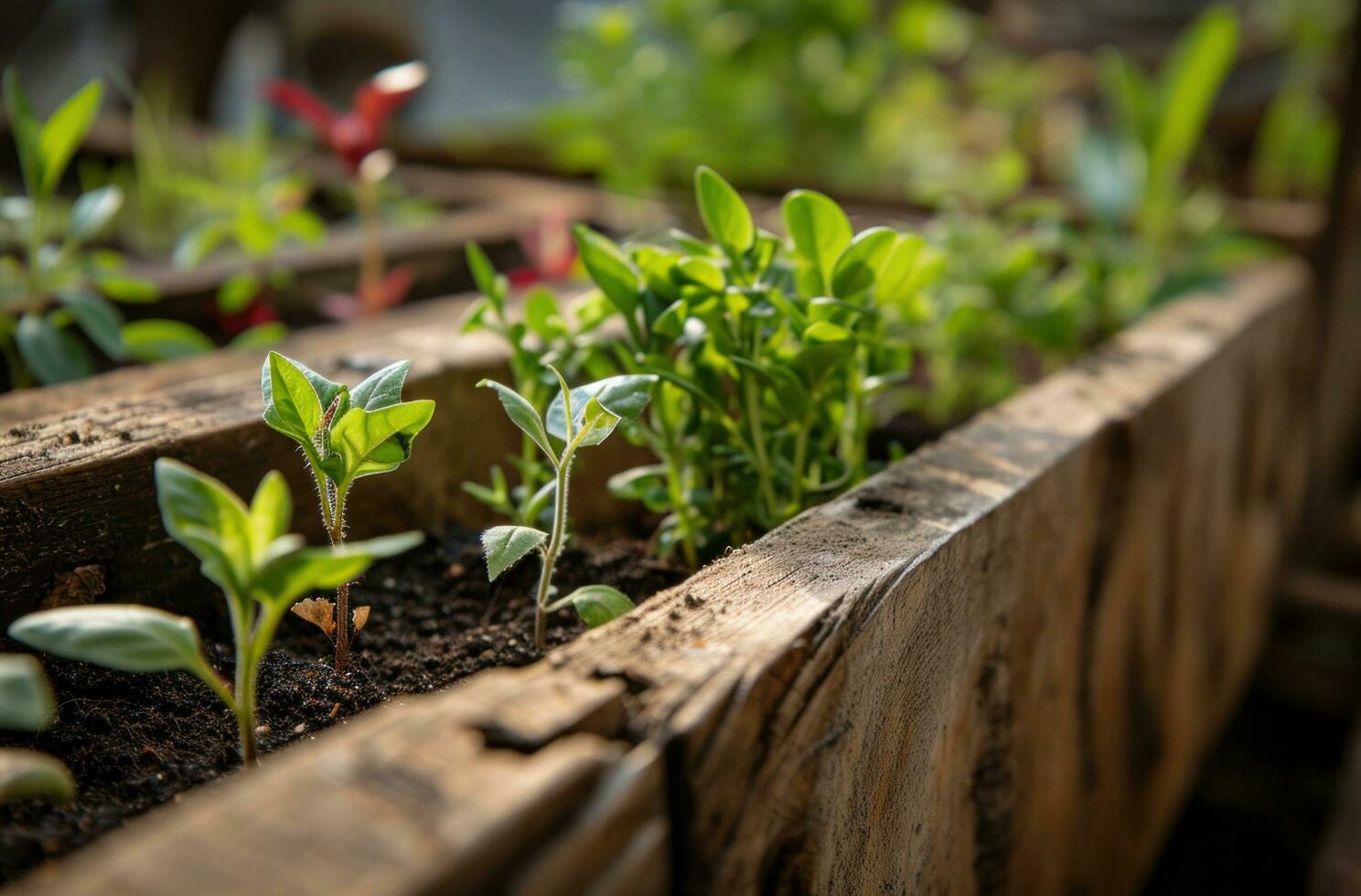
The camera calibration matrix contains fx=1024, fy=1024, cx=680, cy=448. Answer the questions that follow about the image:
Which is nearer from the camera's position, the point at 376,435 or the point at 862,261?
the point at 376,435

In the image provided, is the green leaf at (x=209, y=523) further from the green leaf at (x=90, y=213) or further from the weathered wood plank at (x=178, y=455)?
the green leaf at (x=90, y=213)

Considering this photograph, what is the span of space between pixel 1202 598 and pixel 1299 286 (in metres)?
0.61

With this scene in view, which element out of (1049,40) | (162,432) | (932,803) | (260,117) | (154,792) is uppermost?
(1049,40)

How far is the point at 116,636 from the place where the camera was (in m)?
0.43

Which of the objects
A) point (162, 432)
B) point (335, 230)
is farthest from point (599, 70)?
point (162, 432)

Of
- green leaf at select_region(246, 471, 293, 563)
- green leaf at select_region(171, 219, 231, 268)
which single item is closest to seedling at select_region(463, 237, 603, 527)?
green leaf at select_region(246, 471, 293, 563)

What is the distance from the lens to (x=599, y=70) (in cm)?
192

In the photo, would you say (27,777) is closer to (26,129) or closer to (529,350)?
(529,350)

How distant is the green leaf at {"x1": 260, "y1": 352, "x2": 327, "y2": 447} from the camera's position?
55 cm

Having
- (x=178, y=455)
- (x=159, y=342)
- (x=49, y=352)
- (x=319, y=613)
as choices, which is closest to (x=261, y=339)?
(x=159, y=342)

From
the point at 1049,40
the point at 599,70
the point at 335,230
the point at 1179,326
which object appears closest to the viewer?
the point at 1179,326

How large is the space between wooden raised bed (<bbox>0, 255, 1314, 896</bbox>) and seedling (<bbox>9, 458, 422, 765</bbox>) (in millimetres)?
66

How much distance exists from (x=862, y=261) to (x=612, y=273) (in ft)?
0.56

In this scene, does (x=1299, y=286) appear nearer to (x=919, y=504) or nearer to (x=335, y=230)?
(x=919, y=504)
